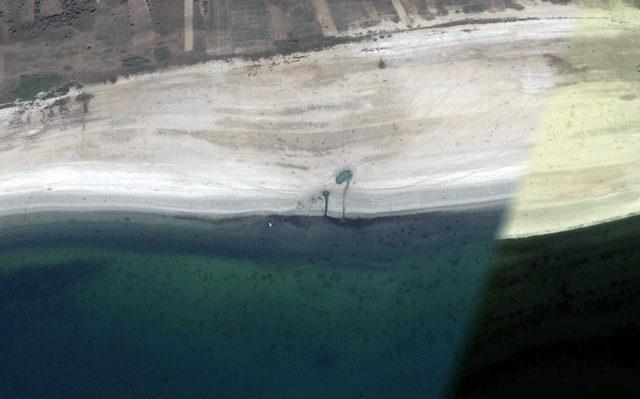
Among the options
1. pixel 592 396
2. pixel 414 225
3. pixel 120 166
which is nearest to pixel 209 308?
pixel 120 166

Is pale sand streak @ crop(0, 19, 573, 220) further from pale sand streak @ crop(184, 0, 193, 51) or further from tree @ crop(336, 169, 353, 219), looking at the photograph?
pale sand streak @ crop(184, 0, 193, 51)

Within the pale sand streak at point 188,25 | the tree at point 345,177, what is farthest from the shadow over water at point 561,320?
the pale sand streak at point 188,25

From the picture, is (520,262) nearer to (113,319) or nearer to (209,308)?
(209,308)

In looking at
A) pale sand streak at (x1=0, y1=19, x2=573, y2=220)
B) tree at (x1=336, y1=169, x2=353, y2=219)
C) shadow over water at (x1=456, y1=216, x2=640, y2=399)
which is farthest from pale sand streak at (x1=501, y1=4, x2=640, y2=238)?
tree at (x1=336, y1=169, x2=353, y2=219)

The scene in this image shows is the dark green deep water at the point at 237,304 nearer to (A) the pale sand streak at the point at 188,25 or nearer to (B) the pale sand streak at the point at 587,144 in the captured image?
(B) the pale sand streak at the point at 587,144

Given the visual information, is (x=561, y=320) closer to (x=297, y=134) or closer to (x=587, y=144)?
(x=587, y=144)
